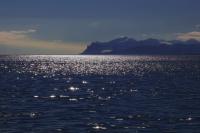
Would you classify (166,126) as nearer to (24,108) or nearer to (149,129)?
(149,129)

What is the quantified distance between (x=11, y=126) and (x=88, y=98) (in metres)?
25.0

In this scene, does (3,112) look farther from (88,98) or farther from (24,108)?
(88,98)

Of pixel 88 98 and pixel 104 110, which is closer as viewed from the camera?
pixel 104 110

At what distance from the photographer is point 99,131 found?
124ft

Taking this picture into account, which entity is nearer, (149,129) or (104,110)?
(149,129)

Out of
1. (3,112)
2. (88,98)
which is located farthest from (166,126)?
(88,98)

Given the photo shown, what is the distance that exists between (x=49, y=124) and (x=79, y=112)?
823cm

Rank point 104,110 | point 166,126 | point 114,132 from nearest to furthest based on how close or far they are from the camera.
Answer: point 114,132, point 166,126, point 104,110

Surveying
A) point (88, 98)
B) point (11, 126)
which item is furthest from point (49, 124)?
point (88, 98)

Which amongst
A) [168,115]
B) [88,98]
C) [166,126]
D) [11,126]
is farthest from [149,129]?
[88,98]

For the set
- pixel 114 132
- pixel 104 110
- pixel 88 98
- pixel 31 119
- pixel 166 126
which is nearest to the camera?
pixel 114 132

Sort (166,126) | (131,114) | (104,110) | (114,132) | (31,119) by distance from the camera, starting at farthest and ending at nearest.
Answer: (104,110), (131,114), (31,119), (166,126), (114,132)

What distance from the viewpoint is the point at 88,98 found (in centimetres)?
6381

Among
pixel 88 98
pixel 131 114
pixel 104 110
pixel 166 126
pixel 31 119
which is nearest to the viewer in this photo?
pixel 166 126
